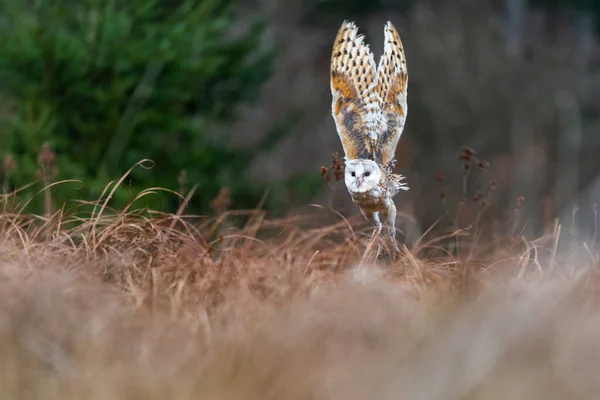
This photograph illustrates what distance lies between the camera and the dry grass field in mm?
2076

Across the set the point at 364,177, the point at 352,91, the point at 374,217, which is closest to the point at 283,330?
the point at 364,177

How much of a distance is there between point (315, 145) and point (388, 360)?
13655mm

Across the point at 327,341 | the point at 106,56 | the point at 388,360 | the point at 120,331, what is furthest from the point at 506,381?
the point at 106,56

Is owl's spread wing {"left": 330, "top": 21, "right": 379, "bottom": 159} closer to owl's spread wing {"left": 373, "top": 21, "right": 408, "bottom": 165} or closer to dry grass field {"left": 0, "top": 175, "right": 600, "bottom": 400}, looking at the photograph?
owl's spread wing {"left": 373, "top": 21, "right": 408, "bottom": 165}

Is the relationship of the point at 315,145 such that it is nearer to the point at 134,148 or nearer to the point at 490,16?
the point at 490,16

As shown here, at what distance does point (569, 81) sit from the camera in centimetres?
1468

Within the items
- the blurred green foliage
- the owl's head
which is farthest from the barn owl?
the blurred green foliage

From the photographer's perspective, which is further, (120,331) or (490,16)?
(490,16)

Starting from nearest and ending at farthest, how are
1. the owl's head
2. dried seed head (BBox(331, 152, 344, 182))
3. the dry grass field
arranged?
the dry grass field
the owl's head
dried seed head (BBox(331, 152, 344, 182))

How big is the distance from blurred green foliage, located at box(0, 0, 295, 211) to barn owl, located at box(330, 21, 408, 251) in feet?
11.1

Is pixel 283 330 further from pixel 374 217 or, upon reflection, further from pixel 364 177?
pixel 374 217

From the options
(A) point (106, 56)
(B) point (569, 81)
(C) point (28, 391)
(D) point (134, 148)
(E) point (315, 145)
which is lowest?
(E) point (315, 145)

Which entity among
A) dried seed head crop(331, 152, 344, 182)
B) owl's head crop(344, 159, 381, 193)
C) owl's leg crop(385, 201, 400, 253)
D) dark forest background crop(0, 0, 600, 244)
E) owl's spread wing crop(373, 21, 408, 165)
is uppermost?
owl's spread wing crop(373, 21, 408, 165)

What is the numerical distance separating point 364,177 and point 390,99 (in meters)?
0.30
